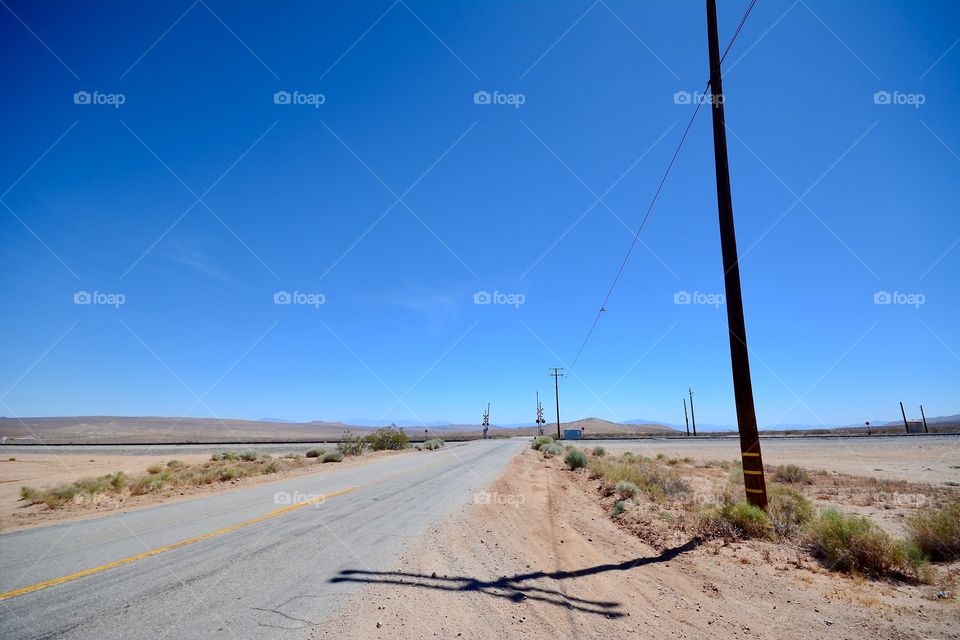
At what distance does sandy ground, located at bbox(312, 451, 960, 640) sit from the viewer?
15.3ft

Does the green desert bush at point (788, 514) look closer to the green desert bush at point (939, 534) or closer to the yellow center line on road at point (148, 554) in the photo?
the green desert bush at point (939, 534)

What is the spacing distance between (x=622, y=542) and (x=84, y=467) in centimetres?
4038

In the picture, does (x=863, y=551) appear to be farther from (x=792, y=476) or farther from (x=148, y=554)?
(x=792, y=476)

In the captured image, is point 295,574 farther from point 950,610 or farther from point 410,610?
point 950,610

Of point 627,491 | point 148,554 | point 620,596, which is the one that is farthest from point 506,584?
point 627,491

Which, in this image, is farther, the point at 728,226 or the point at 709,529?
the point at 728,226

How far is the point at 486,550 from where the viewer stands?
7613 millimetres

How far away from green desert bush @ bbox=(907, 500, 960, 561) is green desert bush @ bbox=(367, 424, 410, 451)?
4013 centimetres

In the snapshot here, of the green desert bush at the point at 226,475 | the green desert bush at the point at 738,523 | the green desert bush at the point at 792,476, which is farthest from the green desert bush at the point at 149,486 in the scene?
the green desert bush at the point at 792,476

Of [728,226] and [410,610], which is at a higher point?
[728,226]

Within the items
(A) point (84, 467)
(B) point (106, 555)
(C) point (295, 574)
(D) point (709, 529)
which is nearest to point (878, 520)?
(D) point (709, 529)

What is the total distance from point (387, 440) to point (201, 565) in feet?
131

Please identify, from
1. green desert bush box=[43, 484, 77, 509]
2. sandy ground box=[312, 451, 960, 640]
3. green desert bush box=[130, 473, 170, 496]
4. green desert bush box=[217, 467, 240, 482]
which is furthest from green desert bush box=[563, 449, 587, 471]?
green desert bush box=[43, 484, 77, 509]

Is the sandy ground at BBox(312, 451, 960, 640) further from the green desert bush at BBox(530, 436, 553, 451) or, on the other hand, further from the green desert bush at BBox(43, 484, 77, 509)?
the green desert bush at BBox(530, 436, 553, 451)
